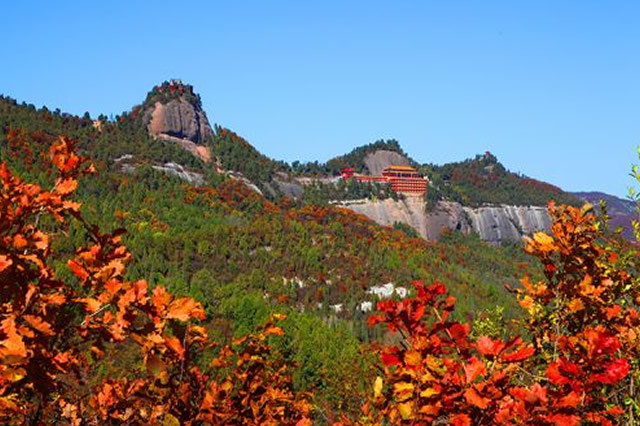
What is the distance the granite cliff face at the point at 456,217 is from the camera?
133 metres

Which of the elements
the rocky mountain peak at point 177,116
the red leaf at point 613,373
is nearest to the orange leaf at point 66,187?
the red leaf at point 613,373

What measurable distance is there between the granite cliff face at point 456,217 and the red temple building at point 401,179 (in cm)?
378

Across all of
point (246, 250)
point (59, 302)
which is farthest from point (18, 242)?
point (246, 250)

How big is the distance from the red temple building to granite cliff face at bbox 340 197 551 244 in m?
3.78

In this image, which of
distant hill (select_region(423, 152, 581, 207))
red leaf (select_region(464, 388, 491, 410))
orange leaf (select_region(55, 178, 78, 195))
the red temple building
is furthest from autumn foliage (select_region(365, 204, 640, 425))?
distant hill (select_region(423, 152, 581, 207))

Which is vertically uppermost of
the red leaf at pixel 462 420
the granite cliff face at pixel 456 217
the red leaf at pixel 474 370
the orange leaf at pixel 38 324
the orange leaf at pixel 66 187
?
the granite cliff face at pixel 456 217

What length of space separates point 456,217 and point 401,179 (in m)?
16.5

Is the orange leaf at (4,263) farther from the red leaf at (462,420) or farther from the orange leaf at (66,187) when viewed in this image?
the red leaf at (462,420)

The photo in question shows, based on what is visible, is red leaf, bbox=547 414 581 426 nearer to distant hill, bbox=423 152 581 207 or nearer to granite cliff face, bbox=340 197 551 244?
granite cliff face, bbox=340 197 551 244

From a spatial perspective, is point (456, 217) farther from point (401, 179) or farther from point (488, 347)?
point (488, 347)

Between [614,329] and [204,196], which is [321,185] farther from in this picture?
[614,329]

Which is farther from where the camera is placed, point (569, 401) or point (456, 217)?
point (456, 217)

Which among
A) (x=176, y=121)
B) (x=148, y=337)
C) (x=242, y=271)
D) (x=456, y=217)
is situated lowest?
(x=242, y=271)

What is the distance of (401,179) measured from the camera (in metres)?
145
